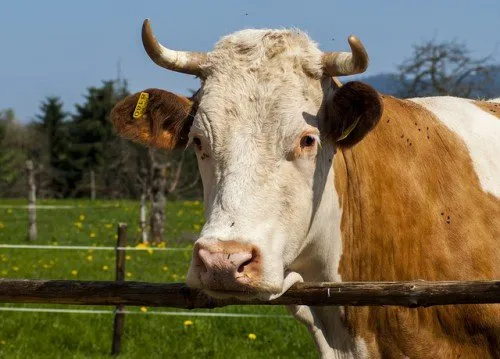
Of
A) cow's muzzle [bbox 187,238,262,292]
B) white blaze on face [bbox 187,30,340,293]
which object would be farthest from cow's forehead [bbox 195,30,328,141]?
cow's muzzle [bbox 187,238,262,292]

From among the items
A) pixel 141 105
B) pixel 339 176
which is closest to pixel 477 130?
pixel 339 176

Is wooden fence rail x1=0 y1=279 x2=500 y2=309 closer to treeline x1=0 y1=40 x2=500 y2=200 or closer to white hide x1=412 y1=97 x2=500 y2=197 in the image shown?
white hide x1=412 y1=97 x2=500 y2=197

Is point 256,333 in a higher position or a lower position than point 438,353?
lower

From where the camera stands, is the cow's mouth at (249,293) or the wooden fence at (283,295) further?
the wooden fence at (283,295)

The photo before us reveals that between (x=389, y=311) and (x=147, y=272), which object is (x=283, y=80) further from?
(x=147, y=272)

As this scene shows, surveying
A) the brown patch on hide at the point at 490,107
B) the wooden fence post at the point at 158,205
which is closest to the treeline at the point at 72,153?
the wooden fence post at the point at 158,205

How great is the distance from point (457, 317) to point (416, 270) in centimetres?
31

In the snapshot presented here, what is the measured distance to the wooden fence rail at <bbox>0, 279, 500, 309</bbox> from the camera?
3916 mm

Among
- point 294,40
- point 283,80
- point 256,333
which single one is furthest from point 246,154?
point 256,333

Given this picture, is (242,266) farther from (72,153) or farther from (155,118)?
(72,153)

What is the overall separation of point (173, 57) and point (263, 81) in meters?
0.61

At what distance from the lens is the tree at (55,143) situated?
46719 millimetres

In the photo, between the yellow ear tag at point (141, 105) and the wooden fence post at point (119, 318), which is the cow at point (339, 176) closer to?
the yellow ear tag at point (141, 105)

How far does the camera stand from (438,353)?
4582mm
